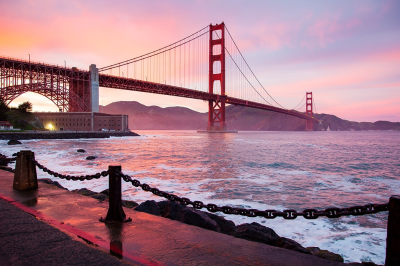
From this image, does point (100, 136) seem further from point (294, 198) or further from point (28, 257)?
point (28, 257)

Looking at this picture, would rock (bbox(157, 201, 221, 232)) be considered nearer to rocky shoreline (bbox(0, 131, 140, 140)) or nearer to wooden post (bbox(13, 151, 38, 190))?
wooden post (bbox(13, 151, 38, 190))

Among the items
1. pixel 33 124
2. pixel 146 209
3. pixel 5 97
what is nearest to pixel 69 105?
pixel 33 124

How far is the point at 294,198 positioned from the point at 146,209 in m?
5.92

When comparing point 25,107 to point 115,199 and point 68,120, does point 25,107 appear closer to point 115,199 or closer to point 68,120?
point 68,120

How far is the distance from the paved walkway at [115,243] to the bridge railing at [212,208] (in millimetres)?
322

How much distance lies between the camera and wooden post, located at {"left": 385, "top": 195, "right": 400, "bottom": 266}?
2127mm

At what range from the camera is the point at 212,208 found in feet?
11.3

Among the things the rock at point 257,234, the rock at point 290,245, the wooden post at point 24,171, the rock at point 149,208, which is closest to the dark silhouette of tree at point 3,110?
the wooden post at point 24,171

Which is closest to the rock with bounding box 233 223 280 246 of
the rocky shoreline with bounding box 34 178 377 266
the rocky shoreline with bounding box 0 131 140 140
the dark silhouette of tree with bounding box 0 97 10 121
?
the rocky shoreline with bounding box 34 178 377 266

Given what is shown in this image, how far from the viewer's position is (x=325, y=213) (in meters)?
2.75

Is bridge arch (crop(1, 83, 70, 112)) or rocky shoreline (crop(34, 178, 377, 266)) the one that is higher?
bridge arch (crop(1, 83, 70, 112))

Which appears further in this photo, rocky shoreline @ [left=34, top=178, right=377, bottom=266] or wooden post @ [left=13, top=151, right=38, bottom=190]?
wooden post @ [left=13, top=151, right=38, bottom=190]

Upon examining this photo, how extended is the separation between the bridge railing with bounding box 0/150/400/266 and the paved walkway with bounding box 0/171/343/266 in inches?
12.7

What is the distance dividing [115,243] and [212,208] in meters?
1.17
